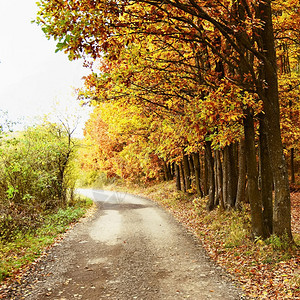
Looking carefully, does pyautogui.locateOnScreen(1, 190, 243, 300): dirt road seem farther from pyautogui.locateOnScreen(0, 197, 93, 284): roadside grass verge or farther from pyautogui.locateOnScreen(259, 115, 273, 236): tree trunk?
pyautogui.locateOnScreen(259, 115, 273, 236): tree trunk

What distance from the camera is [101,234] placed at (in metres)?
12.5

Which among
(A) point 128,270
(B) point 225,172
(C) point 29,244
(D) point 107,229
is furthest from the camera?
(D) point 107,229

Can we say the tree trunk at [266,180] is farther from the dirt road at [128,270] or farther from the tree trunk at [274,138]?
the dirt road at [128,270]

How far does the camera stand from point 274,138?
25.1ft

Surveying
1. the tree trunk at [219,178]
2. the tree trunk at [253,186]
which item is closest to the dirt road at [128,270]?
the tree trunk at [253,186]

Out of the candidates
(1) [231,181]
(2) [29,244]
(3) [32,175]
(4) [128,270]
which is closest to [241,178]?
(1) [231,181]

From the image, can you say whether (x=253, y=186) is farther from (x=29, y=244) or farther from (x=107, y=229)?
(x=29, y=244)

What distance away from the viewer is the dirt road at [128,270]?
6.35 metres

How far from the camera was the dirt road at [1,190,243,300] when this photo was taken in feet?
20.8

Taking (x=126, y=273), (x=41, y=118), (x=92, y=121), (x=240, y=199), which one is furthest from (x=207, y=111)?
(x=92, y=121)

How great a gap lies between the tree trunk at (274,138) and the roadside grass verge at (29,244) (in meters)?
7.35

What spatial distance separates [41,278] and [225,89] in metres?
6.95

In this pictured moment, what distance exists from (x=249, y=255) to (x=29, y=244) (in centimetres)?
765

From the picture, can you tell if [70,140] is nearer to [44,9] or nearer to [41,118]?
[41,118]
